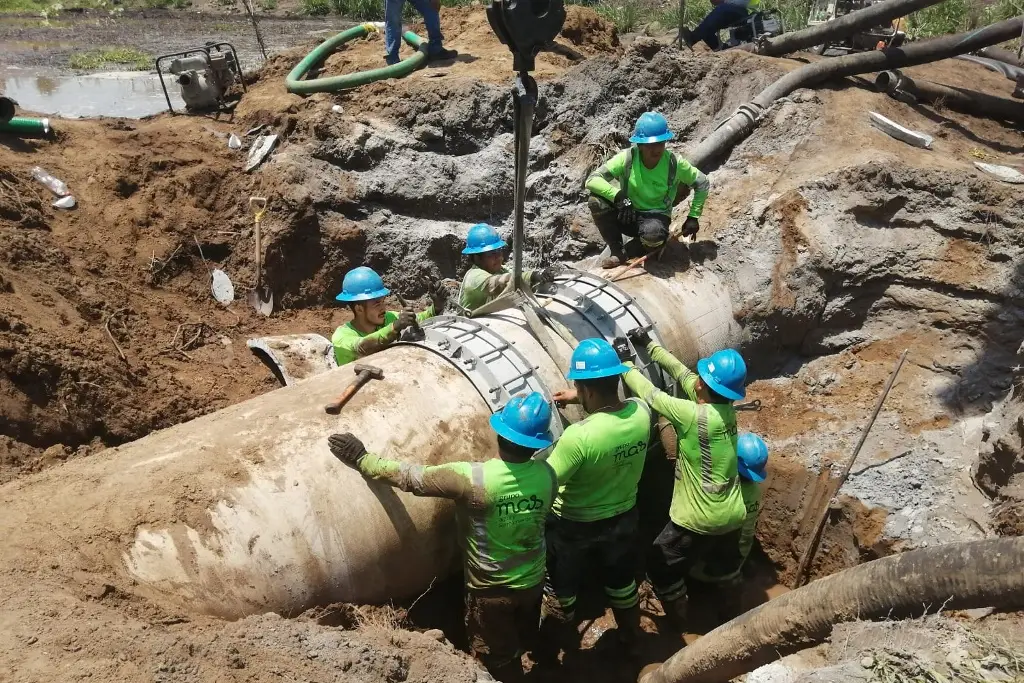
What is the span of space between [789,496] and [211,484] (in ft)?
14.6

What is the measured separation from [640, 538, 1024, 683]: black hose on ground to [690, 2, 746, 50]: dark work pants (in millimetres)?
9813

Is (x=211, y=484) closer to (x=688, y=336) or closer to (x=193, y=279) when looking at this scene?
(x=688, y=336)

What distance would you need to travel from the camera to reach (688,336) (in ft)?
20.1

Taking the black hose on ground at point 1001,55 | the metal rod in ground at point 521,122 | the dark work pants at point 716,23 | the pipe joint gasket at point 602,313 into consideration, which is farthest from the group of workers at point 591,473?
the black hose on ground at point 1001,55

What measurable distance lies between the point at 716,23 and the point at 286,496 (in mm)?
10140

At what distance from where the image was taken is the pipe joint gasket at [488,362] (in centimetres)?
483

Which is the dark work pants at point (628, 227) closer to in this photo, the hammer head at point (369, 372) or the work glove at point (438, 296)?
the work glove at point (438, 296)

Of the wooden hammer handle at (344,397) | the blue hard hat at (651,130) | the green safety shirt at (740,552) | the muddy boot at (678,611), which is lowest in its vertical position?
the muddy boot at (678,611)

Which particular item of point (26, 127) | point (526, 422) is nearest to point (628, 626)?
point (526, 422)

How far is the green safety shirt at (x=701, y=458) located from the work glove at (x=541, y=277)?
1.10m

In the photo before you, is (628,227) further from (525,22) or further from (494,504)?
(494,504)

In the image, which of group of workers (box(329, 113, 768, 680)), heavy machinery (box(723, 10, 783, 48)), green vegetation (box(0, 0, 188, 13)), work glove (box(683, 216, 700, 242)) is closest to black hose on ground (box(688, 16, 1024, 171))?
work glove (box(683, 216, 700, 242))

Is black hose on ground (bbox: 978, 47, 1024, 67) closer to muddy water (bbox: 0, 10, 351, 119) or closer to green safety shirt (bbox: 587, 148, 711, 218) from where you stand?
green safety shirt (bbox: 587, 148, 711, 218)

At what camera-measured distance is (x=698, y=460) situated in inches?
199
